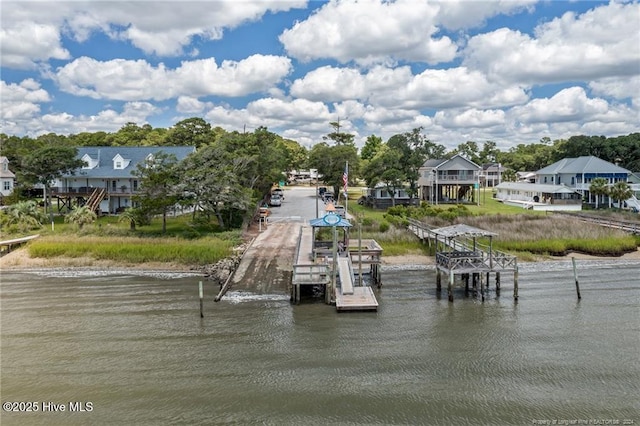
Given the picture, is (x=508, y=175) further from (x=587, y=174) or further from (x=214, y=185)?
(x=214, y=185)

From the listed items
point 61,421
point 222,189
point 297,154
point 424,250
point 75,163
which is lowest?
point 61,421

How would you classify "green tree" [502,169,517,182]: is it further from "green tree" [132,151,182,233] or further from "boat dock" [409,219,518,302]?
"green tree" [132,151,182,233]

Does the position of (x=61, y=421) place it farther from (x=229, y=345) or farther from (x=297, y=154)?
(x=297, y=154)

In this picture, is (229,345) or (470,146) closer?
(229,345)

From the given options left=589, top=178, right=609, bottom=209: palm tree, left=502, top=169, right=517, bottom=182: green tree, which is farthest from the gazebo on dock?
left=502, top=169, right=517, bottom=182: green tree

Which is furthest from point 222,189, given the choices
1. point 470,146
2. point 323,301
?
point 470,146

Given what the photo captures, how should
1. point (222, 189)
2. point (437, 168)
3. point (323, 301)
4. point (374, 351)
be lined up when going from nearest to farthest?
point (374, 351)
point (323, 301)
point (222, 189)
point (437, 168)

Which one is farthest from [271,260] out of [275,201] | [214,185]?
[275,201]
